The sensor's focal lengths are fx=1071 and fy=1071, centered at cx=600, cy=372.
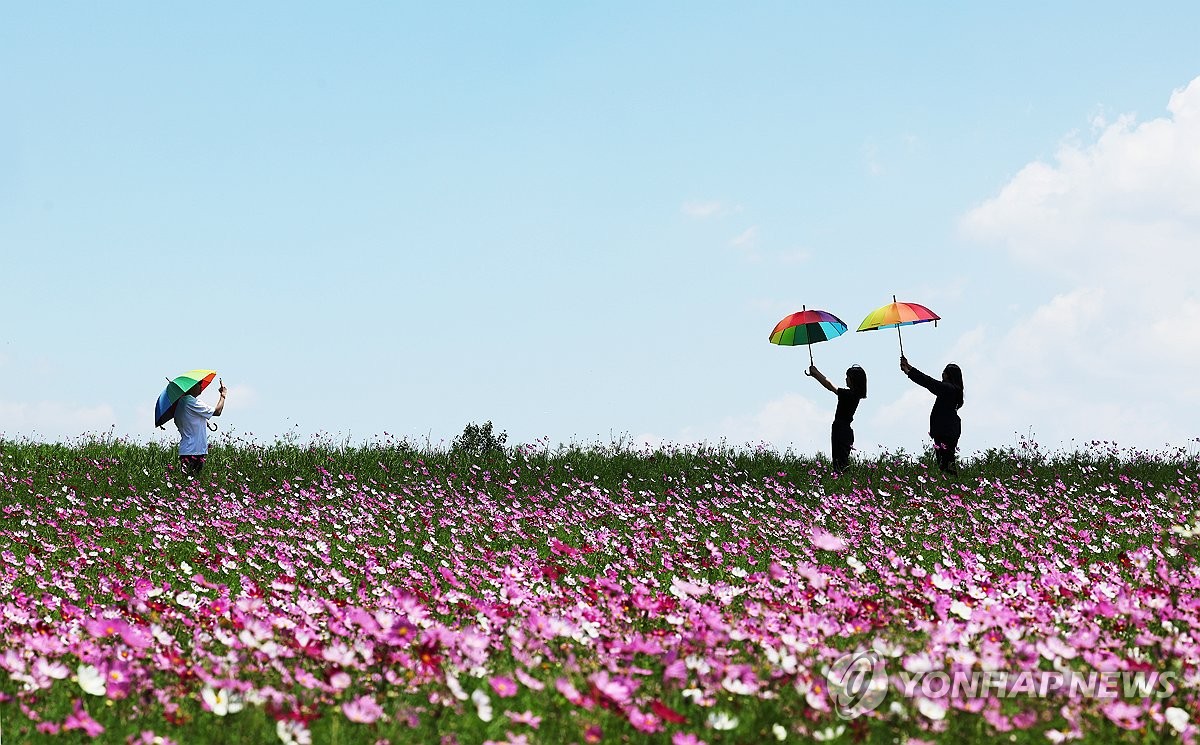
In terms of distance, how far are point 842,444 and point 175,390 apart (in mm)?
9704

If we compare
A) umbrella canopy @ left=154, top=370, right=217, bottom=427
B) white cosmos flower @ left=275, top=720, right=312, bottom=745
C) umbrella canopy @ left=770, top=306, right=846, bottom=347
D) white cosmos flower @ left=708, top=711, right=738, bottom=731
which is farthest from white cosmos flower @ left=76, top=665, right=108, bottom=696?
umbrella canopy @ left=770, top=306, right=846, bottom=347

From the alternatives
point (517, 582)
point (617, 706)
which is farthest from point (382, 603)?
point (617, 706)

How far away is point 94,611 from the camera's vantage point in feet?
20.4

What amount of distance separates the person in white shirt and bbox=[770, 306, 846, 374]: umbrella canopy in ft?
27.6

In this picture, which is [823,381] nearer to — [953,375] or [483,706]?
[953,375]

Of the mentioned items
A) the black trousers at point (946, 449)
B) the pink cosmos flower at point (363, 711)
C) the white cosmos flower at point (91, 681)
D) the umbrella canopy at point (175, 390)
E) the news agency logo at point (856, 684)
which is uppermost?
the black trousers at point (946, 449)

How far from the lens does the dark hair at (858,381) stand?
16.1 metres

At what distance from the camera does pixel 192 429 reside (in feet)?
51.4

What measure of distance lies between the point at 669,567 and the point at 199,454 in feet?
32.5

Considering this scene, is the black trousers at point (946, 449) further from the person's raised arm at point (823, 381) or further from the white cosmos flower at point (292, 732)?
the white cosmos flower at point (292, 732)

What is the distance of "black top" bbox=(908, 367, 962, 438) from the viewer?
53.2 feet

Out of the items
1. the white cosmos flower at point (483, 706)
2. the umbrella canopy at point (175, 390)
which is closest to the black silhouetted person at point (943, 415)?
the umbrella canopy at point (175, 390)
